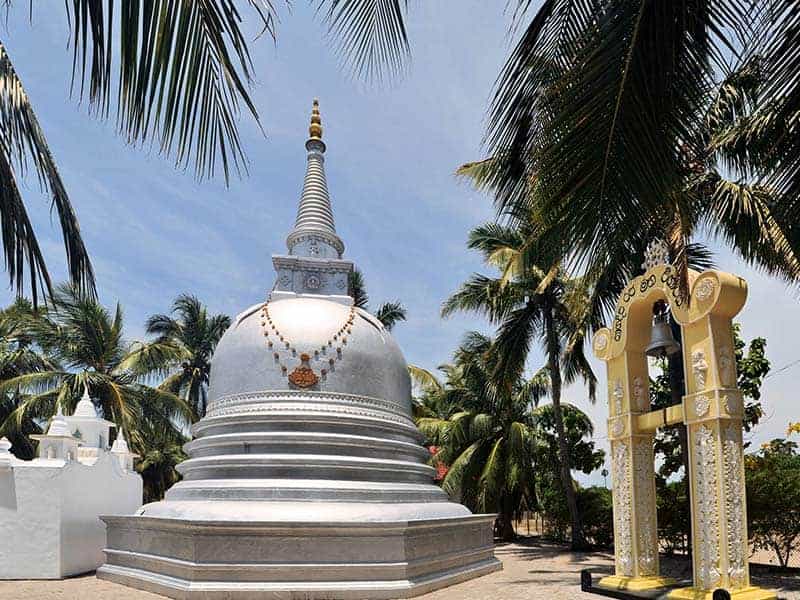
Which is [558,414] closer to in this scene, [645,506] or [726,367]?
[645,506]

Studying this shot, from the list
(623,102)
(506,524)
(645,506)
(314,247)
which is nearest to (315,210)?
(314,247)

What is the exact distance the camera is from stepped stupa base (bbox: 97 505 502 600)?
12.1m

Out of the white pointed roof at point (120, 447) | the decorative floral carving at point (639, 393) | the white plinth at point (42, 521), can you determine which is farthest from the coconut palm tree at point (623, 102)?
the white pointed roof at point (120, 447)

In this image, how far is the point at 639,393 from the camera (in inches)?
505

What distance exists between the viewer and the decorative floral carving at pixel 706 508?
403 inches

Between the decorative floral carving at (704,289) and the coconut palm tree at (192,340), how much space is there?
26.1 meters

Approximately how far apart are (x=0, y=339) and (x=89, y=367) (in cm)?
397

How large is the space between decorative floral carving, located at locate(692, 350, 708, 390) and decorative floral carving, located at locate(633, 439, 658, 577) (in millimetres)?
2244

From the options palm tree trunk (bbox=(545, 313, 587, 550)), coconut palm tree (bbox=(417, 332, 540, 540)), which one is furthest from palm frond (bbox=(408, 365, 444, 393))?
palm tree trunk (bbox=(545, 313, 587, 550))

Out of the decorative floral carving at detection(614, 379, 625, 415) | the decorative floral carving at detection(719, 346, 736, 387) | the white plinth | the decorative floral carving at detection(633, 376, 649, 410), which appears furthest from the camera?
the white plinth

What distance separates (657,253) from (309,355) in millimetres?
8308

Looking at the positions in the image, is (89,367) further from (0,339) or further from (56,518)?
(56,518)

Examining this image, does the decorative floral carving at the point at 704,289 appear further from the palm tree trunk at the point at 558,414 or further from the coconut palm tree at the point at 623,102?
the palm tree trunk at the point at 558,414

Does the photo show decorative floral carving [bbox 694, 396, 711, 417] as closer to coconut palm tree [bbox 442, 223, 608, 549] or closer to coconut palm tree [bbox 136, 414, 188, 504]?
coconut palm tree [bbox 442, 223, 608, 549]
